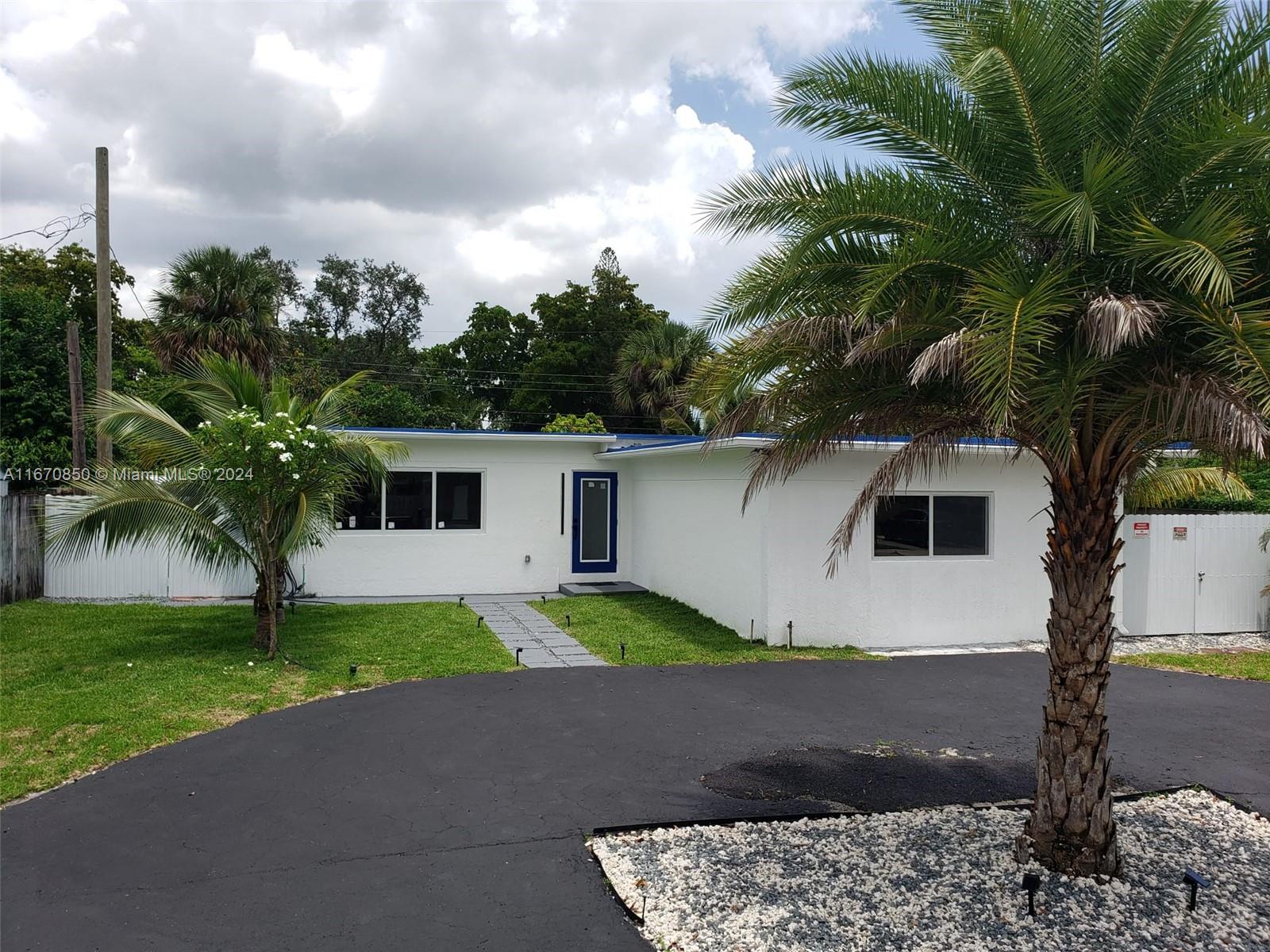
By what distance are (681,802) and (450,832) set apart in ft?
4.82

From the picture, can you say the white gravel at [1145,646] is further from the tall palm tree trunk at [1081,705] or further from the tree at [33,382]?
the tree at [33,382]

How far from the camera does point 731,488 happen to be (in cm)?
1118

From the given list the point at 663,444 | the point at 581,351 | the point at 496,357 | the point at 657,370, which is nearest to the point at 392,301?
the point at 496,357

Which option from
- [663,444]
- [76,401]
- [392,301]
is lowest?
[663,444]

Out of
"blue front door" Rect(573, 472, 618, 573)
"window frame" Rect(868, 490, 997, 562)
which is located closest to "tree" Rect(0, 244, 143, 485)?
"blue front door" Rect(573, 472, 618, 573)

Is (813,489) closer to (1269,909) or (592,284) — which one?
(1269,909)

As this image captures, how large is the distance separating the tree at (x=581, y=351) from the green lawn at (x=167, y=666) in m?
23.4

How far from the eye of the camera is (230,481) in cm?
902

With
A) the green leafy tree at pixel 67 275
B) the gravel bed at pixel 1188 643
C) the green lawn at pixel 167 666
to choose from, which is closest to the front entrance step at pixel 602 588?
the green lawn at pixel 167 666

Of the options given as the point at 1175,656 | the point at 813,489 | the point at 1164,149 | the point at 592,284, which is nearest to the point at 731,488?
the point at 813,489

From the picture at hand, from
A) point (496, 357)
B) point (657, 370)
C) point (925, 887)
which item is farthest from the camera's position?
point (496, 357)

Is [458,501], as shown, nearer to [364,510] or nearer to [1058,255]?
[364,510]

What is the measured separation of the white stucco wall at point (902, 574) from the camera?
10359 mm

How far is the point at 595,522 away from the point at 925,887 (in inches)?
437
